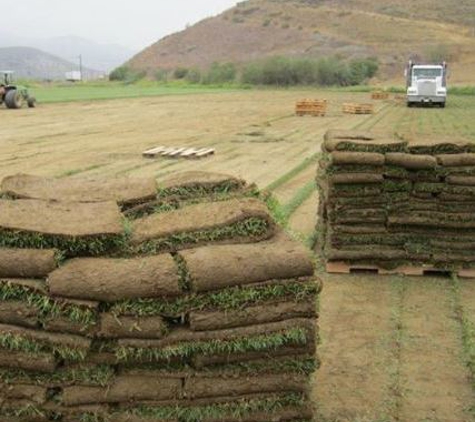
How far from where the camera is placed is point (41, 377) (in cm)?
459

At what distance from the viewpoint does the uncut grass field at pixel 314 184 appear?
230 inches

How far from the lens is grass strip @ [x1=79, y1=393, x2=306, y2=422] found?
461 cm

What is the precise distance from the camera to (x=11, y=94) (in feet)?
109

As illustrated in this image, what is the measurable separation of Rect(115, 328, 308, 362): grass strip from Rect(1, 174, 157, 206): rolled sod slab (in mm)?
1370

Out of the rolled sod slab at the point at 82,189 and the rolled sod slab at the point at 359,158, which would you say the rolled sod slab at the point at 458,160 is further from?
the rolled sod slab at the point at 82,189

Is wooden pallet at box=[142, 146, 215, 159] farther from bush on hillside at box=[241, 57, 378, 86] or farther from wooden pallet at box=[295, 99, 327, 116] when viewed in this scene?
bush on hillside at box=[241, 57, 378, 86]

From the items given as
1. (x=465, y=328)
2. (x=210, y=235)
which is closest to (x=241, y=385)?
(x=210, y=235)

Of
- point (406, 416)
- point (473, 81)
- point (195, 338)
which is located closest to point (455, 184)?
point (406, 416)

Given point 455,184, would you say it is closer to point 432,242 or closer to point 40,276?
point 432,242

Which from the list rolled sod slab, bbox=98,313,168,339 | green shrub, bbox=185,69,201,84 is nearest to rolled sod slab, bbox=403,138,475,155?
rolled sod slab, bbox=98,313,168,339

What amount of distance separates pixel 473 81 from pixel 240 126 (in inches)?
1999

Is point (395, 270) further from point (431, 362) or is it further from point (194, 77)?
point (194, 77)

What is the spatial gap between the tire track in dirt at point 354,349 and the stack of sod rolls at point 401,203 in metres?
0.49

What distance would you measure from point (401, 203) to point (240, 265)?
4427 millimetres
